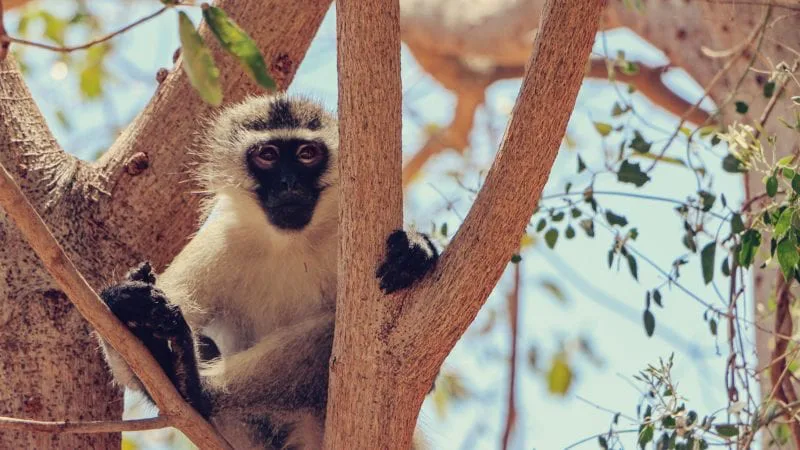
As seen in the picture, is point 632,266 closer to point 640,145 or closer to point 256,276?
point 640,145

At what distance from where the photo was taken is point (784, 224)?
2.94 m

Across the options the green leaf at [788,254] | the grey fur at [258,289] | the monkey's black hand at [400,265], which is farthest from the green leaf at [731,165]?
the grey fur at [258,289]

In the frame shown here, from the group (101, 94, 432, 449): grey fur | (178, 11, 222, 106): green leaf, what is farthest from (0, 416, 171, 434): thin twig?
(178, 11, 222, 106): green leaf

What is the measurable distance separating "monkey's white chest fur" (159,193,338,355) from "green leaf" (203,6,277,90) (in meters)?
2.10

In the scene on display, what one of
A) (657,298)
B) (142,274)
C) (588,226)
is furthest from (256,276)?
(657,298)

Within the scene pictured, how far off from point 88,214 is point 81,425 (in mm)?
1142

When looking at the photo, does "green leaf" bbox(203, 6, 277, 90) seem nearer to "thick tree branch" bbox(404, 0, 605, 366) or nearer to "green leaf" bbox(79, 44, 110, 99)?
"thick tree branch" bbox(404, 0, 605, 366)

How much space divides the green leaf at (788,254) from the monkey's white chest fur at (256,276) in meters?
1.79

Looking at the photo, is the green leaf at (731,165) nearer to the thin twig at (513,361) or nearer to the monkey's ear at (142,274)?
the thin twig at (513,361)

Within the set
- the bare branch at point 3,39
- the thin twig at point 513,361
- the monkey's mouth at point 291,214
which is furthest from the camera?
the thin twig at point 513,361

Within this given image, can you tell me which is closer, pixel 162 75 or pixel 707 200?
pixel 707 200

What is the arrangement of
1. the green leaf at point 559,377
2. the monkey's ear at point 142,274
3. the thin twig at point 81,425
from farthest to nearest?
the green leaf at point 559,377, the monkey's ear at point 142,274, the thin twig at point 81,425

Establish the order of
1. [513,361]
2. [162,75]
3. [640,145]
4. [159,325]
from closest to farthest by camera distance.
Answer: [159,325] → [640,145] → [162,75] → [513,361]

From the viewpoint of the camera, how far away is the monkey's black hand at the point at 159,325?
133 inches
